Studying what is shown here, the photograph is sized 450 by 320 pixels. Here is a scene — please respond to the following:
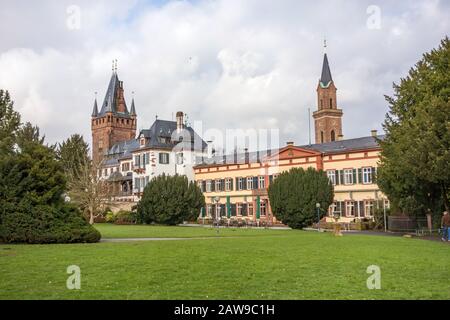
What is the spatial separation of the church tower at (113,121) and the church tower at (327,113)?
42862 millimetres

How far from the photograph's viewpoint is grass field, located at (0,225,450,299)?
10250 millimetres

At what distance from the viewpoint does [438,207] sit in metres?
35.9

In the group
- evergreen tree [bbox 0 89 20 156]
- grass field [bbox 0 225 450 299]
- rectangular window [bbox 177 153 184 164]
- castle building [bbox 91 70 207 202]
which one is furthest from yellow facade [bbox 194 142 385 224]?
grass field [bbox 0 225 450 299]

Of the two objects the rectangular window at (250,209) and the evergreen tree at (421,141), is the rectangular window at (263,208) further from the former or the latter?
the evergreen tree at (421,141)

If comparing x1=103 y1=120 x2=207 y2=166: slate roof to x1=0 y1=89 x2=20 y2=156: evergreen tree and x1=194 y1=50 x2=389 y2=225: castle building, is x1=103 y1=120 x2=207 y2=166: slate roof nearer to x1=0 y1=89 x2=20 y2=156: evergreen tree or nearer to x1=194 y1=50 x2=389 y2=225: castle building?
x1=194 y1=50 x2=389 y2=225: castle building

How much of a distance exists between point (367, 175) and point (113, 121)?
67934mm

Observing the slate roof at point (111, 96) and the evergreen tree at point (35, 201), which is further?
the slate roof at point (111, 96)

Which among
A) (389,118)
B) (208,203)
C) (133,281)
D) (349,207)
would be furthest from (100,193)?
(133,281)

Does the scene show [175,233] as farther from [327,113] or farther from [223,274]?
[327,113]

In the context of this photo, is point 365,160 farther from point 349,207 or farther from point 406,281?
point 406,281

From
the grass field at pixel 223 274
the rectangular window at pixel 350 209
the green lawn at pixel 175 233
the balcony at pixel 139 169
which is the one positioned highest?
the balcony at pixel 139 169

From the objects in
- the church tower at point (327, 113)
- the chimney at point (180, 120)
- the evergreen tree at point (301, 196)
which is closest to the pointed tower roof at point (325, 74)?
the church tower at point (327, 113)

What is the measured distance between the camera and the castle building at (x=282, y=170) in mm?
50969
